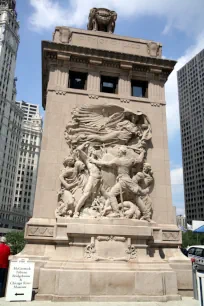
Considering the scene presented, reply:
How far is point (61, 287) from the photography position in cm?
1016

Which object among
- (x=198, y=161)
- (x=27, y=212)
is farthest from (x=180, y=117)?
(x=27, y=212)

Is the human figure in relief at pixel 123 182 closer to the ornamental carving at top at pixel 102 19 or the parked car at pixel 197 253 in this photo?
the parked car at pixel 197 253

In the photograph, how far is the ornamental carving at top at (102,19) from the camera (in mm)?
19812

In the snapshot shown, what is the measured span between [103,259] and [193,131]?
14037 centimetres

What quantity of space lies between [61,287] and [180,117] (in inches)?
6036

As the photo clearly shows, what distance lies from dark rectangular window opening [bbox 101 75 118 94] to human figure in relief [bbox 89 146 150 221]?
4.63 metres

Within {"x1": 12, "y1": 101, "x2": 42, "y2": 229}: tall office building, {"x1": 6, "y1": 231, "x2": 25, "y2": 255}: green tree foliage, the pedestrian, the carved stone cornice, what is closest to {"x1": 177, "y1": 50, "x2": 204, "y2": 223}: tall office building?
{"x1": 12, "y1": 101, "x2": 42, "y2": 229}: tall office building

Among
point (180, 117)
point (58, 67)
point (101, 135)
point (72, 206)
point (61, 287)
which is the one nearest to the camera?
point (61, 287)

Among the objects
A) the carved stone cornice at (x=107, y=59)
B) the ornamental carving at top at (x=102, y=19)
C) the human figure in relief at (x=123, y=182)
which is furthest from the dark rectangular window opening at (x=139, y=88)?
the ornamental carving at top at (x=102, y=19)

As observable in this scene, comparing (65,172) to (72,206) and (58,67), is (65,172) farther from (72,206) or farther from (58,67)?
(58,67)

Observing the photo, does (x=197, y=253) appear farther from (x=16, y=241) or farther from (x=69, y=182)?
(x=16, y=241)

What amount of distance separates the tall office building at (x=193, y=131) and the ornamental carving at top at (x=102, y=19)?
386 feet

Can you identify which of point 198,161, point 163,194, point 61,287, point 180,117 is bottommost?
point 61,287

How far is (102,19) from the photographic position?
781 inches
